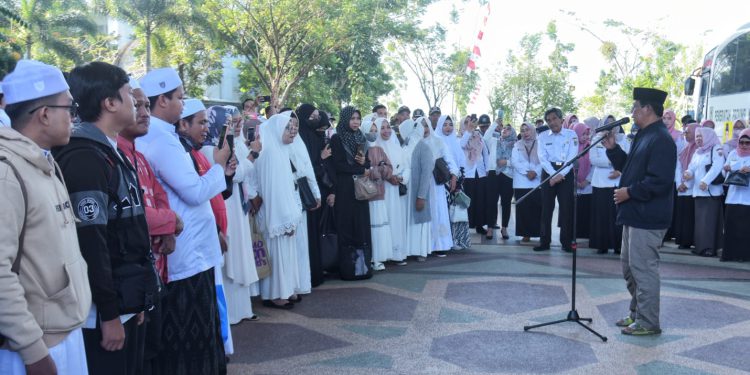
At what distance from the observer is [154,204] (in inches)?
135

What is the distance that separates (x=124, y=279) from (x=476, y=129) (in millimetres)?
9693

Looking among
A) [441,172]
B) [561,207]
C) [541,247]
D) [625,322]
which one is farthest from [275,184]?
[561,207]

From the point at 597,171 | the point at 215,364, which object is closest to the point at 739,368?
the point at 215,364

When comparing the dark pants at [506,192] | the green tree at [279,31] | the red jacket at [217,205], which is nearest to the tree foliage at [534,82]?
the green tree at [279,31]

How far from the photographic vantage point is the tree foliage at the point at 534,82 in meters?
39.9

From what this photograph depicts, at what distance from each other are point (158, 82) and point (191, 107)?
0.54 meters

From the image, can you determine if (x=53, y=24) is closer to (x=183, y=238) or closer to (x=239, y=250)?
(x=239, y=250)

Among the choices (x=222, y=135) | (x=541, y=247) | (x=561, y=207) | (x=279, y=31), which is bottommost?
(x=541, y=247)

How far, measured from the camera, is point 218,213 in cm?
433

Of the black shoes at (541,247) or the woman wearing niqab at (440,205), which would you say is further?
the black shoes at (541,247)

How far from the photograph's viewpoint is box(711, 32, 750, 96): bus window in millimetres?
13352

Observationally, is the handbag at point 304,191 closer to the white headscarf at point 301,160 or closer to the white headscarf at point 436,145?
the white headscarf at point 301,160

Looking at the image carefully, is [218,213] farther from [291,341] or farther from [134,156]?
[291,341]

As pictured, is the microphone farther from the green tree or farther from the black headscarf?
the green tree
